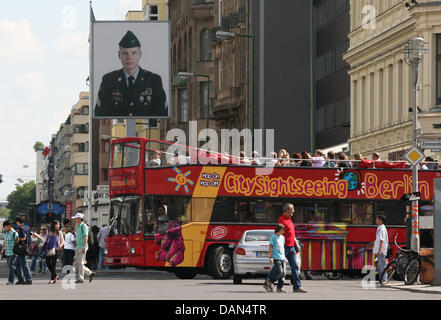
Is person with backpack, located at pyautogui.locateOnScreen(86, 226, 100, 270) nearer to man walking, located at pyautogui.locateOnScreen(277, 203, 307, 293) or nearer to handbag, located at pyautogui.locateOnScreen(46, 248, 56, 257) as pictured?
handbag, located at pyautogui.locateOnScreen(46, 248, 56, 257)

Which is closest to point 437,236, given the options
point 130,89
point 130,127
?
point 130,89

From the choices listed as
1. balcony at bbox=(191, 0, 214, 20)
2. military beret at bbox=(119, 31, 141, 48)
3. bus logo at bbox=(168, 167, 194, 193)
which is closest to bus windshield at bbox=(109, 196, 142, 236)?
bus logo at bbox=(168, 167, 194, 193)

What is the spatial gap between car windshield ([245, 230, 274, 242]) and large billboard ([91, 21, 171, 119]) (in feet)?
67.1

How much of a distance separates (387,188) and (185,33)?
58600 mm

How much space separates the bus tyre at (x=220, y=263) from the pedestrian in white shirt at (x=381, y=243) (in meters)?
5.64

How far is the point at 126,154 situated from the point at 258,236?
6.04 metres

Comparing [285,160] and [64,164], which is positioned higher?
[64,164]

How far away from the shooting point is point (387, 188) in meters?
35.8

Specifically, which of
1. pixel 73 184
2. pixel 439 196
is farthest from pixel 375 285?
pixel 73 184

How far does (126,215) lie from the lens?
1421 inches

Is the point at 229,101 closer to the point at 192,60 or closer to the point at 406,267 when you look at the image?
the point at 192,60

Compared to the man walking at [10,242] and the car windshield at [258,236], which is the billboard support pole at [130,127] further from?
the car windshield at [258,236]

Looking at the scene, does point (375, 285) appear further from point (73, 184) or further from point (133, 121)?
point (73, 184)

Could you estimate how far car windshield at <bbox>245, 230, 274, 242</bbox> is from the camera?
31766 mm
